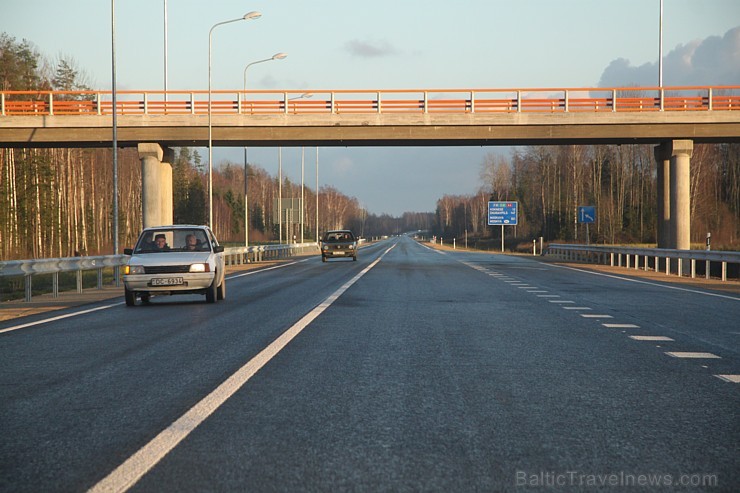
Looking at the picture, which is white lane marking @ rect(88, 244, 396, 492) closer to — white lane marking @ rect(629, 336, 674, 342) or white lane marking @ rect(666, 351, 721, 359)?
white lane marking @ rect(666, 351, 721, 359)

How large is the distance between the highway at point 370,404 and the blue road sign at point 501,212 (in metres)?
63.1

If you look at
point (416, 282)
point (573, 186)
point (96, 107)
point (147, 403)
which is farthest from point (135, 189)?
point (147, 403)

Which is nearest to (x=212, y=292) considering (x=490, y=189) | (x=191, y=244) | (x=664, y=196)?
(x=191, y=244)

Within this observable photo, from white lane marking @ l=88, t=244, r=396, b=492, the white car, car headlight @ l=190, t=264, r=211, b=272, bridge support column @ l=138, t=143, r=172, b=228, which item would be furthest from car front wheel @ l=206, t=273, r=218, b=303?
bridge support column @ l=138, t=143, r=172, b=228

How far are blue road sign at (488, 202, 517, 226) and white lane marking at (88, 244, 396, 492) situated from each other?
67.2 meters

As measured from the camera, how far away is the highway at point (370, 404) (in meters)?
4.11

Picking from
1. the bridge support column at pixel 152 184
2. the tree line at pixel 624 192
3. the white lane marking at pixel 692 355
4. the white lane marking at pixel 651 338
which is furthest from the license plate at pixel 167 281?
the tree line at pixel 624 192

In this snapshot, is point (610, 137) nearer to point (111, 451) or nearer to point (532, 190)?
point (111, 451)

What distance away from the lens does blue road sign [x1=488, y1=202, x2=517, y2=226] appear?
7461 centimetres

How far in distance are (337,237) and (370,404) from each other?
38.1 m

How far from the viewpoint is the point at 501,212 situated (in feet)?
245

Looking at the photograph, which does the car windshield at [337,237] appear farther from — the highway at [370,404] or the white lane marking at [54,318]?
the highway at [370,404]

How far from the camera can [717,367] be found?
24.7 feet

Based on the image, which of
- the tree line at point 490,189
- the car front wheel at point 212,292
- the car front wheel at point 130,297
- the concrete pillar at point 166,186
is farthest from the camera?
the tree line at point 490,189
